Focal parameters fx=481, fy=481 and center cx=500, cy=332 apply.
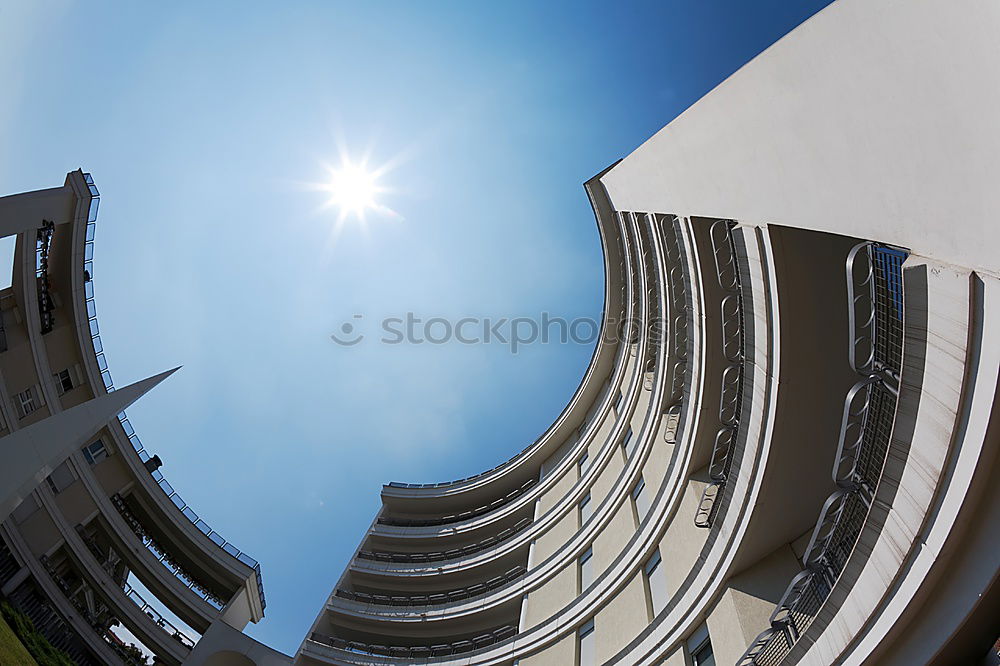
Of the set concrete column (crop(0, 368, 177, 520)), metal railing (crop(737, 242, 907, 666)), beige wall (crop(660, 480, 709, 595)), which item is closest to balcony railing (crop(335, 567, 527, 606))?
beige wall (crop(660, 480, 709, 595))

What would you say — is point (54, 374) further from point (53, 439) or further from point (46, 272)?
point (53, 439)

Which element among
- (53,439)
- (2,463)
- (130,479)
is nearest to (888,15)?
(2,463)

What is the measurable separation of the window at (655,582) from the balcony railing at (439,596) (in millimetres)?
9076

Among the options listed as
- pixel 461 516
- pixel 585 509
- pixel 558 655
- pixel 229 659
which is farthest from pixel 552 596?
pixel 229 659

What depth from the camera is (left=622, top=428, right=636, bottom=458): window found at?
64.3ft

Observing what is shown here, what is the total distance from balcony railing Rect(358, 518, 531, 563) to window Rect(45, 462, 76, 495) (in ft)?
46.2

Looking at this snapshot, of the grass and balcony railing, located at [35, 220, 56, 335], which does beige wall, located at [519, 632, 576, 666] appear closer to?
the grass

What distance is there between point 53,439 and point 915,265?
52.2ft

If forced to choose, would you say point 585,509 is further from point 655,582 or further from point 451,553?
point 451,553

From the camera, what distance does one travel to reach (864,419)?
6.24 metres

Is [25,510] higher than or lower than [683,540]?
higher

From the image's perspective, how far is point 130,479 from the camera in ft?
85.0

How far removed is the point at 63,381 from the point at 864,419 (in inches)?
1185

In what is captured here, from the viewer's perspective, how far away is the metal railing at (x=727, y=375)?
35.4 feet
